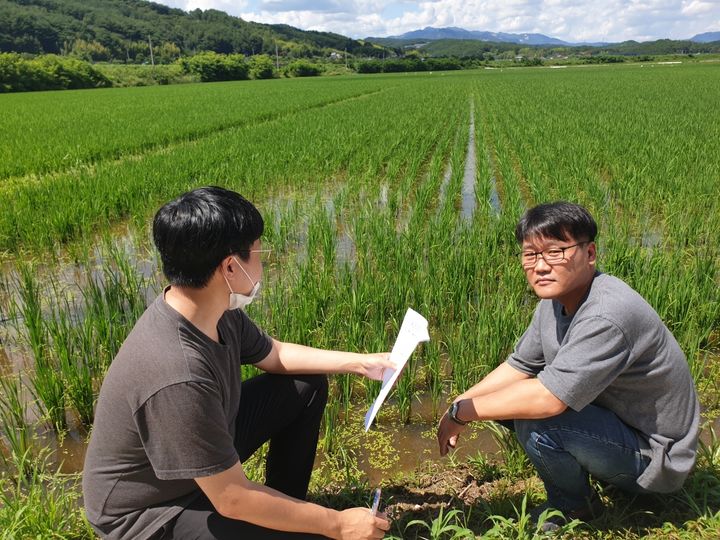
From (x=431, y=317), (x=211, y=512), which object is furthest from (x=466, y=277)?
(x=211, y=512)

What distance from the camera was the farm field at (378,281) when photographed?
1.91 meters

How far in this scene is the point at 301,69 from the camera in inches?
2496

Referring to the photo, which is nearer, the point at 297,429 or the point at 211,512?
the point at 211,512

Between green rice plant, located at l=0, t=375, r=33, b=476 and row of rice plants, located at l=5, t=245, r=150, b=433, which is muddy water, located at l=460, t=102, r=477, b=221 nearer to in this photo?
row of rice plants, located at l=5, t=245, r=150, b=433

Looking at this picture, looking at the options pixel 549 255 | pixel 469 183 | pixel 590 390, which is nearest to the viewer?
pixel 590 390

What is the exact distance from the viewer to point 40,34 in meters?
77.2

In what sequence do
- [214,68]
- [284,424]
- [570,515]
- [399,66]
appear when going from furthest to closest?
→ [399,66]
[214,68]
[284,424]
[570,515]

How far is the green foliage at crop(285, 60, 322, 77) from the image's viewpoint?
6300 cm

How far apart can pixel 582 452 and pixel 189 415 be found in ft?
3.93

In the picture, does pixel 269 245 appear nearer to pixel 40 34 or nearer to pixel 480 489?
pixel 480 489

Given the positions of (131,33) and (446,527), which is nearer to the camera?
(446,527)

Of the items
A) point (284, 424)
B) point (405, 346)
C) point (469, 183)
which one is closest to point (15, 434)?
point (284, 424)

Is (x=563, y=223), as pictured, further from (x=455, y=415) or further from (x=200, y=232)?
(x=200, y=232)

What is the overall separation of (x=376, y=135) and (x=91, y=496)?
33.9 ft
